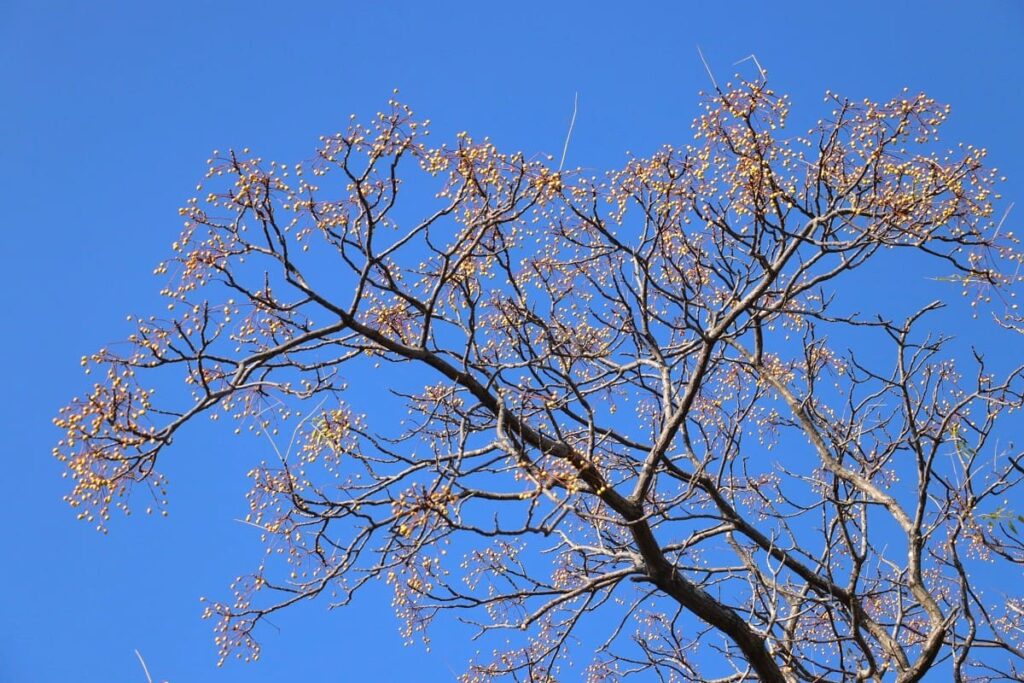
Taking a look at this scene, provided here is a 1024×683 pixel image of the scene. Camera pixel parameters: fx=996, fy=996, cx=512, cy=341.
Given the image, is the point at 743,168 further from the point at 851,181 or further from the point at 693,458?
the point at 693,458

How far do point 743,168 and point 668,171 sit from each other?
635 millimetres

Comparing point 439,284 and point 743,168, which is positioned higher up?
point 743,168

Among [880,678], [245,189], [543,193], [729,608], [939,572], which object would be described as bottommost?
[880,678]

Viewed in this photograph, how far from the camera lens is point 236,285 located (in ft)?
17.1

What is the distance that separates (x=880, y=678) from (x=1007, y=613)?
3.48 meters

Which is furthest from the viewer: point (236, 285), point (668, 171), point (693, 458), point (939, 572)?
point (939, 572)

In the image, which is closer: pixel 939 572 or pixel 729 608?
pixel 729 608

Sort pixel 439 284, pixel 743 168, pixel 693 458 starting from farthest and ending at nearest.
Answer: pixel 693 458, pixel 743 168, pixel 439 284

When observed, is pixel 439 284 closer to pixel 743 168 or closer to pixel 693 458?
pixel 743 168

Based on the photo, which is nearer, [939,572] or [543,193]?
[543,193]

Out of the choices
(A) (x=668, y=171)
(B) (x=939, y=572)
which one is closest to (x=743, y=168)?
(A) (x=668, y=171)

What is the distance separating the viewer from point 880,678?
263 inches

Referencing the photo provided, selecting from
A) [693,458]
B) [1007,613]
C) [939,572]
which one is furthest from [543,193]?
[1007,613]

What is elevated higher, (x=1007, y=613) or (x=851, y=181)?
(x=851, y=181)
